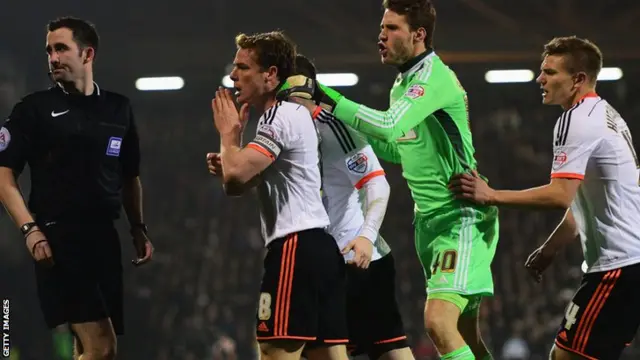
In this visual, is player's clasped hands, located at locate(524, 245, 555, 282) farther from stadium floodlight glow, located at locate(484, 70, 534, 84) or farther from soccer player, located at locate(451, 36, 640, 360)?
stadium floodlight glow, located at locate(484, 70, 534, 84)

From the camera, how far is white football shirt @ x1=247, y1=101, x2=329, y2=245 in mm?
2672

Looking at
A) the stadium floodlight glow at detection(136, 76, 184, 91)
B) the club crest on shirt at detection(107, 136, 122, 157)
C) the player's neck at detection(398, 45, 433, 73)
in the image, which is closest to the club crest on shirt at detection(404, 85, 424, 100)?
the player's neck at detection(398, 45, 433, 73)

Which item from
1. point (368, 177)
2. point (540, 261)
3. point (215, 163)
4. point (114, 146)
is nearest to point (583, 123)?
point (540, 261)

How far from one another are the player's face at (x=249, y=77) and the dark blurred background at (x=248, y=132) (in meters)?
5.63

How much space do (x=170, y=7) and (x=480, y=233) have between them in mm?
6424

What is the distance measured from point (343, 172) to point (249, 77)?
0.60 m

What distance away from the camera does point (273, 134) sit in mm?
2654

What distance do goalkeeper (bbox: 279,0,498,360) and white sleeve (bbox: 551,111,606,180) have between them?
315 millimetres

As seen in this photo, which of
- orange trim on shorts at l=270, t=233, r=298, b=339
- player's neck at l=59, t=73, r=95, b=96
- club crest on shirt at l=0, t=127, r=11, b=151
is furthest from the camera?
player's neck at l=59, t=73, r=95, b=96

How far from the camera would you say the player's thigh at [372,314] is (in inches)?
129

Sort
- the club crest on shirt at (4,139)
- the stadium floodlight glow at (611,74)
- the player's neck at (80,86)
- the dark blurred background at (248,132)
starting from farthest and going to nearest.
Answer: the stadium floodlight glow at (611,74) < the dark blurred background at (248,132) < the player's neck at (80,86) < the club crest on shirt at (4,139)

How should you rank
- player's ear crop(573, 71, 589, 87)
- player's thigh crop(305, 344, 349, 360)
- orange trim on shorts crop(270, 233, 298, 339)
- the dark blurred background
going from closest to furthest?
orange trim on shorts crop(270, 233, 298, 339) < player's thigh crop(305, 344, 349, 360) < player's ear crop(573, 71, 589, 87) < the dark blurred background

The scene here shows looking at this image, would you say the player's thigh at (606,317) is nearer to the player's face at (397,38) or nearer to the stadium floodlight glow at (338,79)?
the player's face at (397,38)

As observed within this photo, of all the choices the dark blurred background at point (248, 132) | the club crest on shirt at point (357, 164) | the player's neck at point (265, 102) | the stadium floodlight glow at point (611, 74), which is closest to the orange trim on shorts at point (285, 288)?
Result: the player's neck at point (265, 102)
